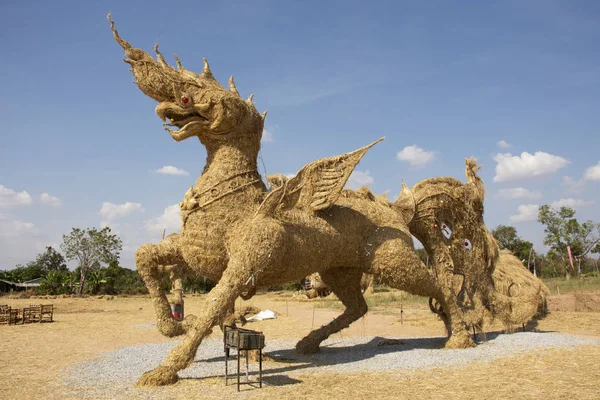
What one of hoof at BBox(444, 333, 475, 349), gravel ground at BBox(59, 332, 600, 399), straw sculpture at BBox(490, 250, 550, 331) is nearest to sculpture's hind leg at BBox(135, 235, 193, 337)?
gravel ground at BBox(59, 332, 600, 399)

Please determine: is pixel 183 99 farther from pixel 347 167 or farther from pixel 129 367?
pixel 129 367

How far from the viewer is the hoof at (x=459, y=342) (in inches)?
261

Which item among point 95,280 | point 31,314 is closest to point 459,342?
point 31,314

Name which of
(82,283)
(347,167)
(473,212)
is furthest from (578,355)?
(82,283)

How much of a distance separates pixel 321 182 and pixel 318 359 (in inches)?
96.1

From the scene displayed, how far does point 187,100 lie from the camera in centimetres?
531

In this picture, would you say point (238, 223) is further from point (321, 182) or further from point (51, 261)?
point (51, 261)

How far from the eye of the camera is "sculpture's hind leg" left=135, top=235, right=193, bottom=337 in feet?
18.5

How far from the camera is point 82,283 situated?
2844cm

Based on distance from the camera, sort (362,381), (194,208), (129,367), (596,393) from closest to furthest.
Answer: (596,393), (362,381), (194,208), (129,367)

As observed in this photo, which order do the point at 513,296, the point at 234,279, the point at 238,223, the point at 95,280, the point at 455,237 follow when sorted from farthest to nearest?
the point at 95,280 < the point at 513,296 < the point at 455,237 < the point at 238,223 < the point at 234,279

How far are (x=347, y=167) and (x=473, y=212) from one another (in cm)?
287

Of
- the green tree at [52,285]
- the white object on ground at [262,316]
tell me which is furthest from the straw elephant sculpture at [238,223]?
the green tree at [52,285]

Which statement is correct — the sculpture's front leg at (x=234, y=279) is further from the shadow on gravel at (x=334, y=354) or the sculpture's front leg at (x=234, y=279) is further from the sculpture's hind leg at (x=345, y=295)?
the sculpture's hind leg at (x=345, y=295)
